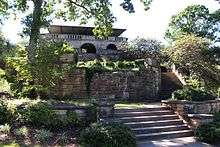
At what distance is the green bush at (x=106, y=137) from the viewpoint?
11.5 metres

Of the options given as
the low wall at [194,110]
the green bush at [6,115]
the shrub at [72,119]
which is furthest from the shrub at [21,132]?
the low wall at [194,110]

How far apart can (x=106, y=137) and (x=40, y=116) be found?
2.74 metres

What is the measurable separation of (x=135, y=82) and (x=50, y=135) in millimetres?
10348

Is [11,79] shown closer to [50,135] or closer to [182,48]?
[50,135]

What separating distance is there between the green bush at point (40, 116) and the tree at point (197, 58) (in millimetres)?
13915

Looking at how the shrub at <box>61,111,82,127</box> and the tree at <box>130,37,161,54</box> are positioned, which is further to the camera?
the tree at <box>130,37,161,54</box>

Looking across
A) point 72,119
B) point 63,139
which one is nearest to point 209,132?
point 72,119

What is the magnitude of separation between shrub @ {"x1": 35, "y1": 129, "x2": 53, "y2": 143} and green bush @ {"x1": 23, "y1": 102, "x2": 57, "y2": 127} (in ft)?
2.36

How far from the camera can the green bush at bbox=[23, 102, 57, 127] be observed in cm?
1310

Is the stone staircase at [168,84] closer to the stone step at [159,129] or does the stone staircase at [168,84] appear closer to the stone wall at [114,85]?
the stone wall at [114,85]

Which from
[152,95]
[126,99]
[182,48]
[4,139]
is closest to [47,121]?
[4,139]

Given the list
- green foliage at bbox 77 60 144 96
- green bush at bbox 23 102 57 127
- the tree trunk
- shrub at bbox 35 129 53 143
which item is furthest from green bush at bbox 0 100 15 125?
green foliage at bbox 77 60 144 96

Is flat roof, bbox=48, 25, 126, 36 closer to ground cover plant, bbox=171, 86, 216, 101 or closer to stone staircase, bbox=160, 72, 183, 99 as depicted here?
stone staircase, bbox=160, 72, 183, 99

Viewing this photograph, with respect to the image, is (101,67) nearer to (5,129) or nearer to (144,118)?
(144,118)
